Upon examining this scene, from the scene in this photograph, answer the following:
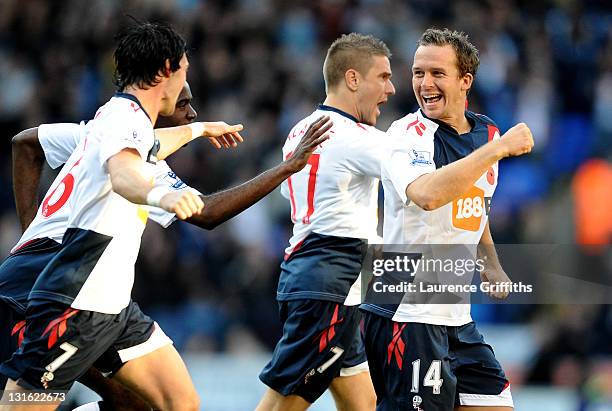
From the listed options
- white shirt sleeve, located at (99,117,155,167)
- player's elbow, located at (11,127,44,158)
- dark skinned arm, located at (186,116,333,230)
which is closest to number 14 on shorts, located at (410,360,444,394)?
dark skinned arm, located at (186,116,333,230)

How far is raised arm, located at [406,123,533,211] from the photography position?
15.9ft

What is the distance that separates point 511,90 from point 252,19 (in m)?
3.37

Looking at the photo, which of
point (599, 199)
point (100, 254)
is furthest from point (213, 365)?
point (100, 254)

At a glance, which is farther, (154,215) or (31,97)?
(31,97)

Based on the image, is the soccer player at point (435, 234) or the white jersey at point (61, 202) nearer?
the soccer player at point (435, 234)

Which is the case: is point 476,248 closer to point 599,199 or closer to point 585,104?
point 599,199

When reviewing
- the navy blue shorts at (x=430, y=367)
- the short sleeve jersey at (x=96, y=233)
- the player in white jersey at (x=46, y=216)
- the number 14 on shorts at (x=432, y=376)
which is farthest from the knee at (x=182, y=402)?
the number 14 on shorts at (x=432, y=376)

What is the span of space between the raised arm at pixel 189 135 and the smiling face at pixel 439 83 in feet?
3.74

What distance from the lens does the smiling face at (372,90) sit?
6.48 metres

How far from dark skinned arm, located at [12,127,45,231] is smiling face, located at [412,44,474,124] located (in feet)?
7.15

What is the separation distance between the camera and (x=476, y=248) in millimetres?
5668

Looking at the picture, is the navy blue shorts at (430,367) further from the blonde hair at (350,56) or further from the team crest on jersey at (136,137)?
the blonde hair at (350,56)

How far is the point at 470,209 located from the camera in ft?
17.9

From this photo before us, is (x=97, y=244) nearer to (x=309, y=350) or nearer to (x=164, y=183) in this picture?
(x=164, y=183)
